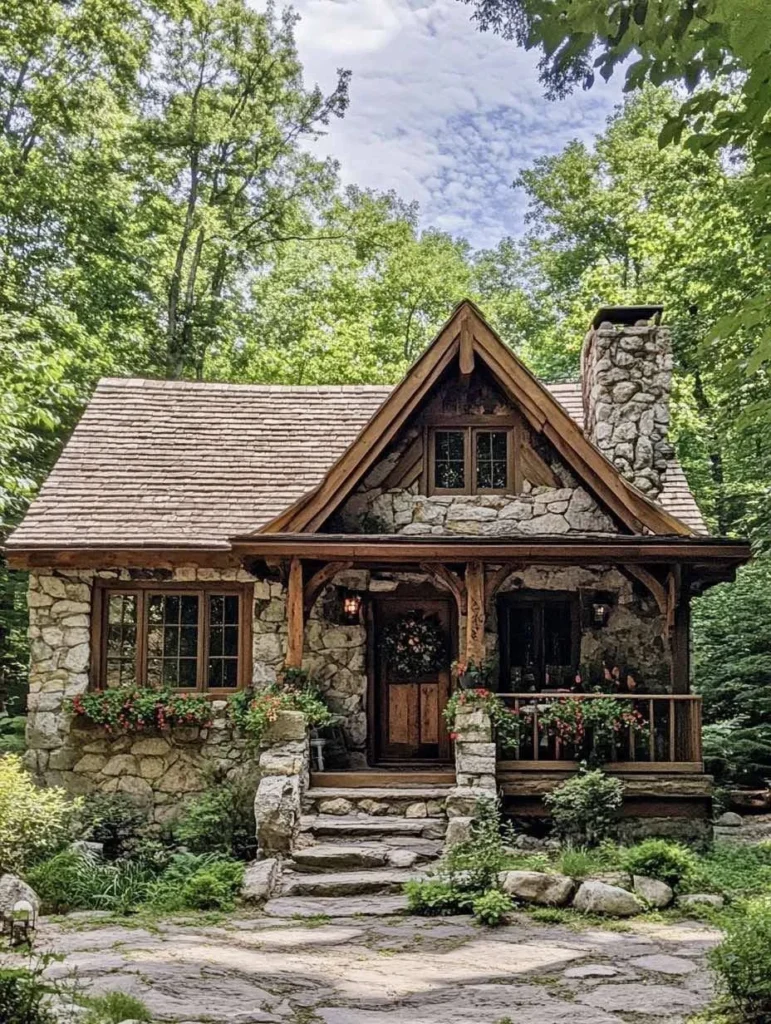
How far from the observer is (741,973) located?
4.69 m

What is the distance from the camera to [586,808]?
9.48 metres

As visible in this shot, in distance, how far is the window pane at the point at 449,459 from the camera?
1179 centimetres

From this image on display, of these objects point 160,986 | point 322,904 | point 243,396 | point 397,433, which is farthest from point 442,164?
point 160,986

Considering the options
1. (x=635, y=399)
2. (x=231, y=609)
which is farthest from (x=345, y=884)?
(x=635, y=399)

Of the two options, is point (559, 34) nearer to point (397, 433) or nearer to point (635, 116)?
point (397, 433)

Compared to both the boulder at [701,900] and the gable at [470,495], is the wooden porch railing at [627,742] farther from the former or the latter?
the boulder at [701,900]

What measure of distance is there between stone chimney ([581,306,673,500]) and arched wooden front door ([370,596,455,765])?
10.6 ft

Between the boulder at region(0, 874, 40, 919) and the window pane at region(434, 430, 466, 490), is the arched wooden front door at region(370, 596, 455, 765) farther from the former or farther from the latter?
the boulder at region(0, 874, 40, 919)

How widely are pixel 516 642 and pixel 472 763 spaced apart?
8.61 feet

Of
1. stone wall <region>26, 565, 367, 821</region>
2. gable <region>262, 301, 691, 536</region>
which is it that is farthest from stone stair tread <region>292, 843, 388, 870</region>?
gable <region>262, 301, 691, 536</region>

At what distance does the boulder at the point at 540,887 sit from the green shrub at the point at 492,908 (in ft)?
1.10

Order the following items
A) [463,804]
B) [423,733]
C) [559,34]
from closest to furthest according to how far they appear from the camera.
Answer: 1. [559,34]
2. [463,804]
3. [423,733]

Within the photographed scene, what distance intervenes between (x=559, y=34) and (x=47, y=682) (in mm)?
9831

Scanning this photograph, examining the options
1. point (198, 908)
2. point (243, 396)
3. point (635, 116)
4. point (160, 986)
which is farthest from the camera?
point (635, 116)
